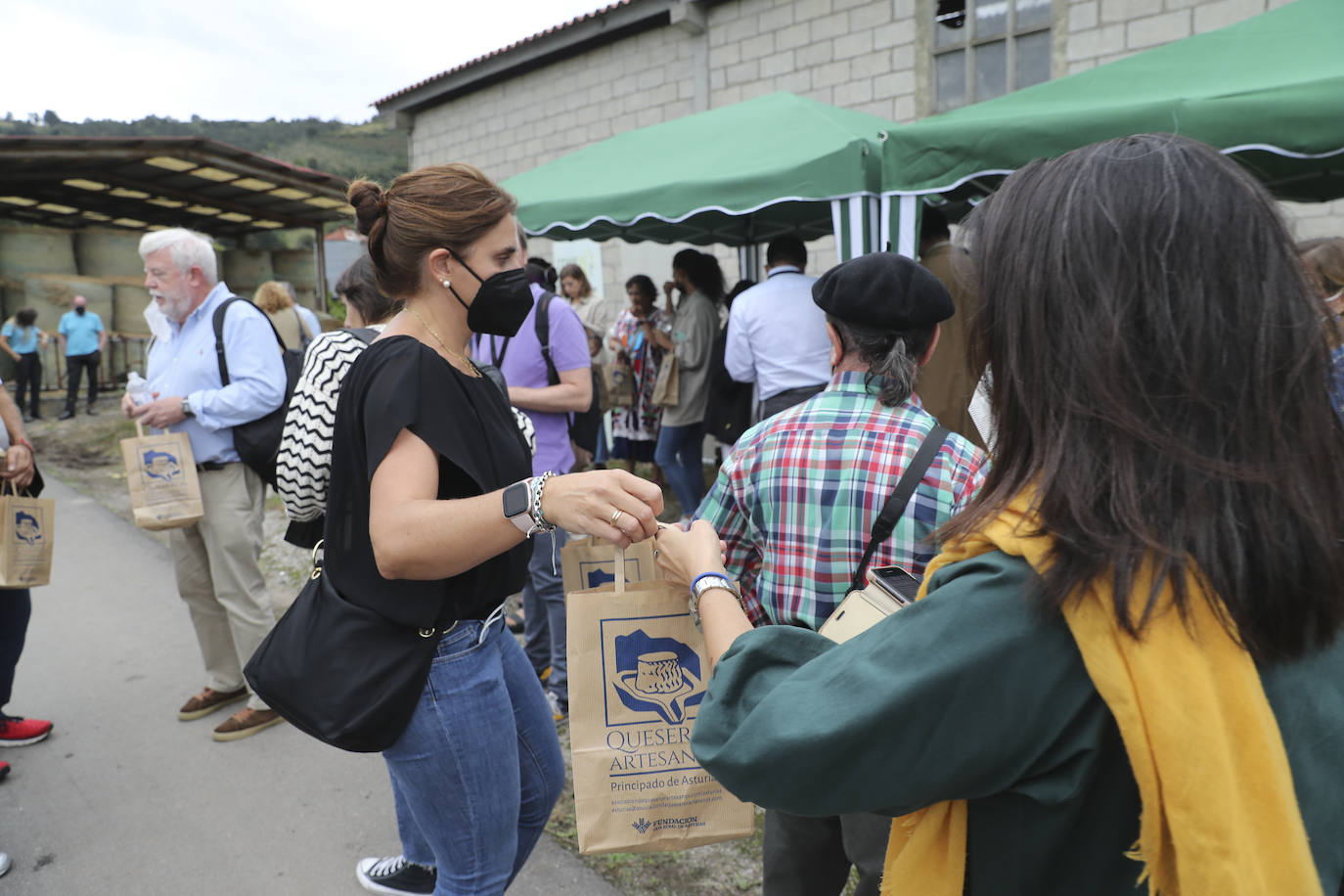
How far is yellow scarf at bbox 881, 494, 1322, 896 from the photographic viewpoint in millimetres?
771

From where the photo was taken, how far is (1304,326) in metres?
0.85

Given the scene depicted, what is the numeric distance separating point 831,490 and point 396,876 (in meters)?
1.79

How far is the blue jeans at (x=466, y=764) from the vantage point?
1.71m

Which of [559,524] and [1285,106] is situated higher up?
[1285,106]

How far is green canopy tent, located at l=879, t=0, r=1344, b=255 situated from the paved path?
3385mm

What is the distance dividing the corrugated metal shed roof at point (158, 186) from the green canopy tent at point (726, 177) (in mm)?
4846

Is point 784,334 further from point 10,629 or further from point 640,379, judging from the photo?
point 10,629

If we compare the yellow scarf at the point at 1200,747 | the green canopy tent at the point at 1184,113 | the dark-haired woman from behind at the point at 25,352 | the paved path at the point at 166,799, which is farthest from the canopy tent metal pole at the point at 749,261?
the dark-haired woman from behind at the point at 25,352

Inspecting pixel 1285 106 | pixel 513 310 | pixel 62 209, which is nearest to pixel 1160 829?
pixel 513 310

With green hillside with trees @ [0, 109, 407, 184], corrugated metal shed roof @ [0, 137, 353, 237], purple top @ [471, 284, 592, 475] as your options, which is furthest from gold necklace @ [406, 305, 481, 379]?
green hillside with trees @ [0, 109, 407, 184]

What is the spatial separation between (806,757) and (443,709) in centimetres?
103

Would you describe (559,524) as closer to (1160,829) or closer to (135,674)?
(1160,829)

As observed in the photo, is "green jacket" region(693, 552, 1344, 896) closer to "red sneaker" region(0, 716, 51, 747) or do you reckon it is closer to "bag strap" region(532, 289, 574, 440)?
"bag strap" region(532, 289, 574, 440)

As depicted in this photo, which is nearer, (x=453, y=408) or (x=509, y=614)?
(x=453, y=408)
